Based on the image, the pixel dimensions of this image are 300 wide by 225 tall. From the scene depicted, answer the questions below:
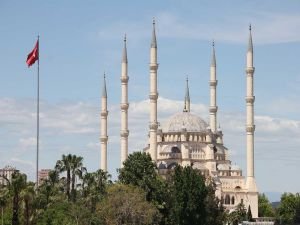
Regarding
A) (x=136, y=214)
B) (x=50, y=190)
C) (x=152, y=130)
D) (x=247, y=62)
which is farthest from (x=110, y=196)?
(x=247, y=62)

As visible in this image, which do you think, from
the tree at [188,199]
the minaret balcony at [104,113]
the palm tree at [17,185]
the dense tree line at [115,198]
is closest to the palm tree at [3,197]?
the dense tree line at [115,198]

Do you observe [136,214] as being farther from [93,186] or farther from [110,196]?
[93,186]

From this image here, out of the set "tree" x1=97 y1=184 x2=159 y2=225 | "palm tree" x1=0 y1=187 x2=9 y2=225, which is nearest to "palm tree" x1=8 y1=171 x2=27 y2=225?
"palm tree" x1=0 y1=187 x2=9 y2=225

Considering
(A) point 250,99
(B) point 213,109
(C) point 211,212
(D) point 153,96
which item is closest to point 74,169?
(C) point 211,212

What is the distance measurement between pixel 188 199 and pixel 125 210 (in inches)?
497

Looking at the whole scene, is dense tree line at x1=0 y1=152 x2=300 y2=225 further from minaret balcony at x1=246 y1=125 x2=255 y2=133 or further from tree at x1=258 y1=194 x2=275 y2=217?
tree at x1=258 y1=194 x2=275 y2=217

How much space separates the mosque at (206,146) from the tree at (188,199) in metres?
33.8

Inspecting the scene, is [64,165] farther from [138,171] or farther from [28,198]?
[28,198]

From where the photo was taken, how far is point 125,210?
65000 mm

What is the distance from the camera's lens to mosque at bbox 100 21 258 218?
371ft

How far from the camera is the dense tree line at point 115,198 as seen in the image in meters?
55.4

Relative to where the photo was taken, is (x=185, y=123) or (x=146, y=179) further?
(x=185, y=123)

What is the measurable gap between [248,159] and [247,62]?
13.0 m

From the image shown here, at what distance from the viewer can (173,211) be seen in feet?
243
